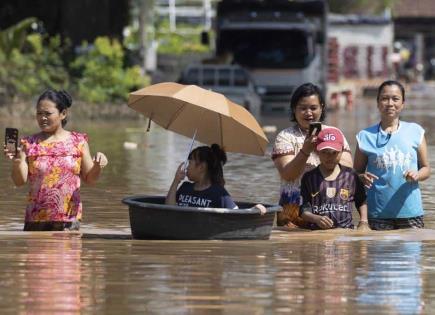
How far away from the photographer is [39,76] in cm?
3612

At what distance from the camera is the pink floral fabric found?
36.9 feet

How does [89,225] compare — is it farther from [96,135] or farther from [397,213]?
[96,135]

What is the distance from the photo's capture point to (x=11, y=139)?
1094 cm

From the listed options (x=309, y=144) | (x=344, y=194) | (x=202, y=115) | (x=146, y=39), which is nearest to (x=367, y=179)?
(x=344, y=194)

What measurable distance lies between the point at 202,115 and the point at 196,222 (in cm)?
118

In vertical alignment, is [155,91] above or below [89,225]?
above

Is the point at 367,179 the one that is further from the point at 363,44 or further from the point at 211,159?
the point at 363,44

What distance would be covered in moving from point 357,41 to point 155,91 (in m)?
57.0

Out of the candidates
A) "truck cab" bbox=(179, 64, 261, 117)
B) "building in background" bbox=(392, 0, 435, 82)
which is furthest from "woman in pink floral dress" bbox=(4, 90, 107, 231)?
"building in background" bbox=(392, 0, 435, 82)

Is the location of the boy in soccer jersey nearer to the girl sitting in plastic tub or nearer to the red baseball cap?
the red baseball cap

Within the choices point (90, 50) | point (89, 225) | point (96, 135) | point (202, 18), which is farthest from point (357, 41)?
point (89, 225)

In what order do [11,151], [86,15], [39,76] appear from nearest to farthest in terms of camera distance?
[11,151], [39,76], [86,15]

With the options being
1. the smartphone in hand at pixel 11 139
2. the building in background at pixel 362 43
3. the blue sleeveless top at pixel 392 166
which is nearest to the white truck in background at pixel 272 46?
the building in background at pixel 362 43

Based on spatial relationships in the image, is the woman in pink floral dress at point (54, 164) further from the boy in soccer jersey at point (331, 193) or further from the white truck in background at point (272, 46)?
the white truck in background at point (272, 46)
